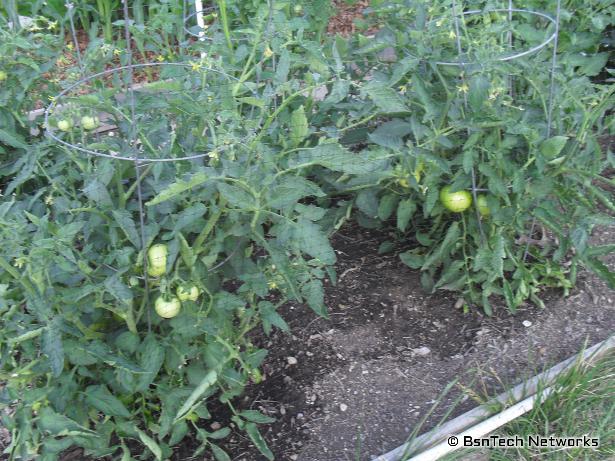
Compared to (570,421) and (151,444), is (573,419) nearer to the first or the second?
(570,421)

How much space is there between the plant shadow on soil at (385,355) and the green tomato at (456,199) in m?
0.43

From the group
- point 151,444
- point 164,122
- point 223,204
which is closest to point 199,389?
point 151,444

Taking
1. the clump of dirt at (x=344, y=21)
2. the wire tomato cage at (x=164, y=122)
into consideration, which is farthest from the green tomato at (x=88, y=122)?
the clump of dirt at (x=344, y=21)

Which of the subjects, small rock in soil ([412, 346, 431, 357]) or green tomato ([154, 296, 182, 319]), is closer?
green tomato ([154, 296, 182, 319])

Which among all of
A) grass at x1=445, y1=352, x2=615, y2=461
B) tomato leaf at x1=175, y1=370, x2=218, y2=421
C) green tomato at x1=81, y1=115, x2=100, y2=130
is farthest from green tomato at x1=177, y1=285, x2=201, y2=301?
grass at x1=445, y1=352, x2=615, y2=461

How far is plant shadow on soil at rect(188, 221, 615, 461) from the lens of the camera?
2.10 meters

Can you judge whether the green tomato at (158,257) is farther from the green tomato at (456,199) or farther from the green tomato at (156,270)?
the green tomato at (456,199)

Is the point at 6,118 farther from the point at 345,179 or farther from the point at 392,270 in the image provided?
the point at 392,270

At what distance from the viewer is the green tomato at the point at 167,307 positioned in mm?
1645

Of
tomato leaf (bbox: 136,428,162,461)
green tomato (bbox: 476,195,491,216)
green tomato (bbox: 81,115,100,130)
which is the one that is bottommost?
tomato leaf (bbox: 136,428,162,461)

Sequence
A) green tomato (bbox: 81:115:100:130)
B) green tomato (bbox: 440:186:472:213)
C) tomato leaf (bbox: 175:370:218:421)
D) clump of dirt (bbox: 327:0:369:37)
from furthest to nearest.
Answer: clump of dirt (bbox: 327:0:369:37) < green tomato (bbox: 440:186:472:213) < green tomato (bbox: 81:115:100:130) < tomato leaf (bbox: 175:370:218:421)

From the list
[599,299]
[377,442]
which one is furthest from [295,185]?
[599,299]

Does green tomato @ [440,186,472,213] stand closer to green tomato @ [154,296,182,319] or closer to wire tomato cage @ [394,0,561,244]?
wire tomato cage @ [394,0,561,244]

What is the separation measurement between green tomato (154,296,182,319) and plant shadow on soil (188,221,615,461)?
55 cm
